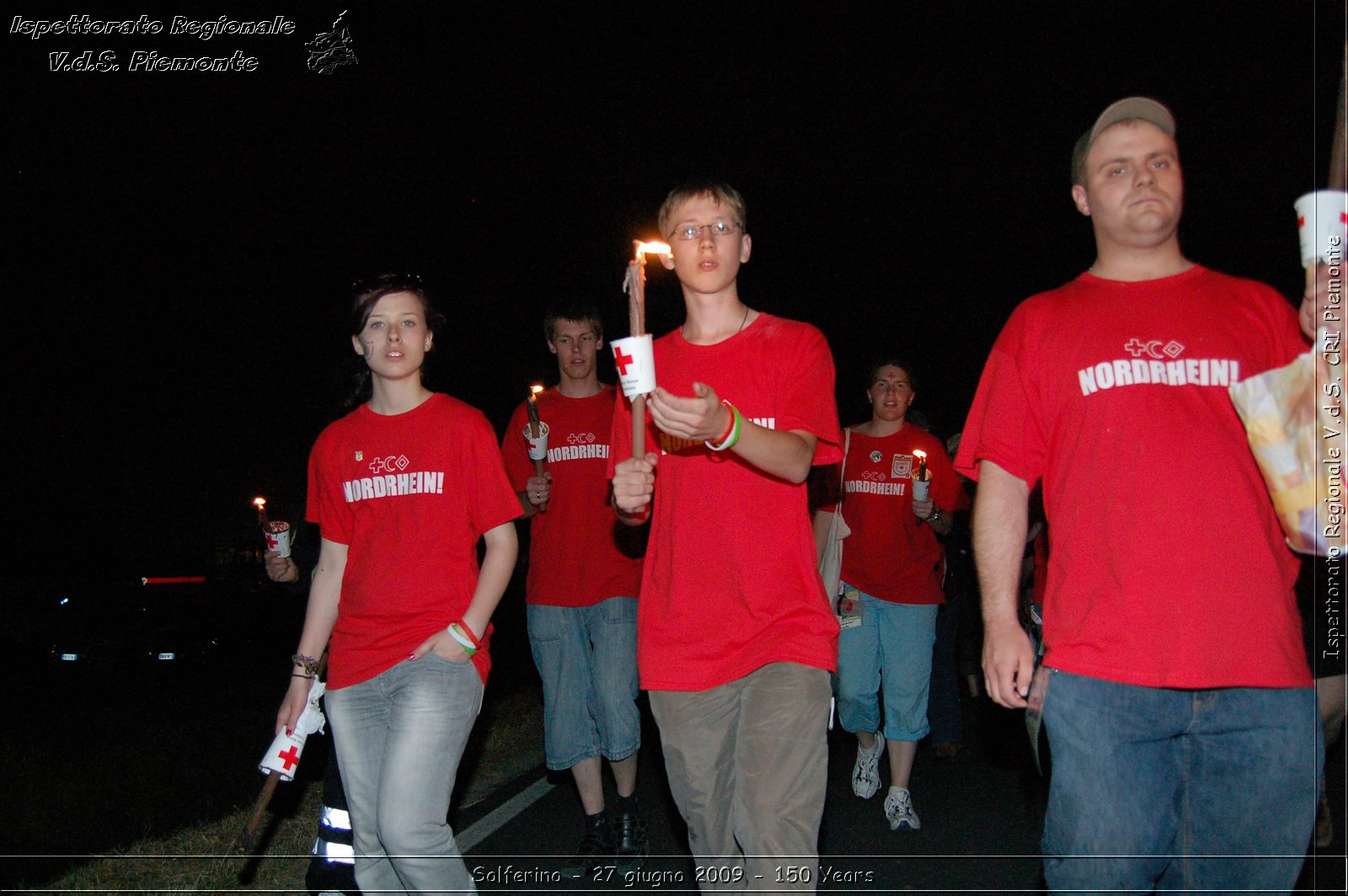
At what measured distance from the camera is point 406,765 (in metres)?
3.85

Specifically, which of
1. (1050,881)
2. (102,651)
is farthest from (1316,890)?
(102,651)

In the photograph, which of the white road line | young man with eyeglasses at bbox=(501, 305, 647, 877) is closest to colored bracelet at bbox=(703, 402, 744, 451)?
young man with eyeglasses at bbox=(501, 305, 647, 877)

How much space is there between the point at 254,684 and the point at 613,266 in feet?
67.1

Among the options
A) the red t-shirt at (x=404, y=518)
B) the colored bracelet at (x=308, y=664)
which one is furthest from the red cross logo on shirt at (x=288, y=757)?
the red t-shirt at (x=404, y=518)

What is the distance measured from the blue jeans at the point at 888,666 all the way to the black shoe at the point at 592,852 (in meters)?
1.84

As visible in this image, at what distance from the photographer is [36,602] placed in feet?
48.1

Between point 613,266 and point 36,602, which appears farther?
point 613,266

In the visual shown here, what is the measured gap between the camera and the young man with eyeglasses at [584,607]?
5.94 metres

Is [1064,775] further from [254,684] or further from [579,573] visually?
[254,684]

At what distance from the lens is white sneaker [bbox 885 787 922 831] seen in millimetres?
6332

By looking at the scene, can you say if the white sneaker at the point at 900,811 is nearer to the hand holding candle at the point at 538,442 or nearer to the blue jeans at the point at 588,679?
the blue jeans at the point at 588,679

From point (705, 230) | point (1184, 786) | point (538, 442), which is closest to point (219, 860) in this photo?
point (538, 442)

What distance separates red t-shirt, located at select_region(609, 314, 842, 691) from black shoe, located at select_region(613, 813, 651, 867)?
2368 millimetres

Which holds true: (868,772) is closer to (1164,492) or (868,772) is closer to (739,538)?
(739,538)
